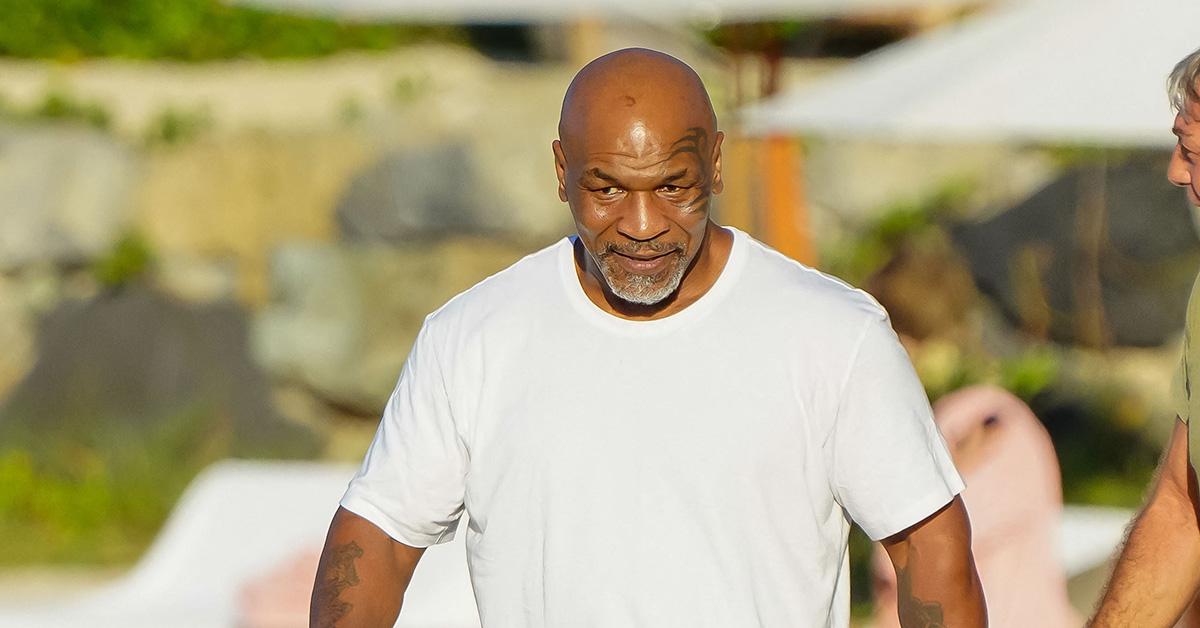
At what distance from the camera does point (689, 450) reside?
212 centimetres

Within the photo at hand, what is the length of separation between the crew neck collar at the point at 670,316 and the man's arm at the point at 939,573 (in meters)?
0.34

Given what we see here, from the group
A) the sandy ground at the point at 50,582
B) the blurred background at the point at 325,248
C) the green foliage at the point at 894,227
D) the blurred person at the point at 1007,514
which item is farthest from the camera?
the green foliage at the point at 894,227

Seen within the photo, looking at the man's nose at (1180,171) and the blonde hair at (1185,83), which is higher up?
the blonde hair at (1185,83)

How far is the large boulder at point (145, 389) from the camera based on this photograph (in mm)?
8633

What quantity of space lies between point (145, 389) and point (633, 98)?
7.07 meters

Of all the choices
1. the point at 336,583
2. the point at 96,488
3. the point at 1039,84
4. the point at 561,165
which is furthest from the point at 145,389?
the point at 561,165

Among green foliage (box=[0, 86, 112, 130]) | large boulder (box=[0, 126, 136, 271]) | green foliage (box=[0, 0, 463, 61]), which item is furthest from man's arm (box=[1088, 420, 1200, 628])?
green foliage (box=[0, 0, 463, 61])

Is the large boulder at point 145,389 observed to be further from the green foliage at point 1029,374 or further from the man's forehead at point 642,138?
the man's forehead at point 642,138

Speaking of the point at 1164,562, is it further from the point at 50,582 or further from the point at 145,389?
the point at 145,389

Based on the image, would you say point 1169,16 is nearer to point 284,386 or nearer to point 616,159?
point 616,159

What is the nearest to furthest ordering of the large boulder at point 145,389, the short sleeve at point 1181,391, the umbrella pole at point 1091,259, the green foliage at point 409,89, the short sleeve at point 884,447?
1. the short sleeve at point 884,447
2. the short sleeve at point 1181,391
3. the large boulder at point 145,389
4. the umbrella pole at point 1091,259
5. the green foliage at point 409,89

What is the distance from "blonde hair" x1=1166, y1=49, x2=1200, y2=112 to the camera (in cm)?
237

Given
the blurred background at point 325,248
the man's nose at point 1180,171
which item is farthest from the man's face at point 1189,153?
the blurred background at point 325,248

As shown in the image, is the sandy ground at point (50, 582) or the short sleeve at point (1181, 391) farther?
the sandy ground at point (50, 582)
